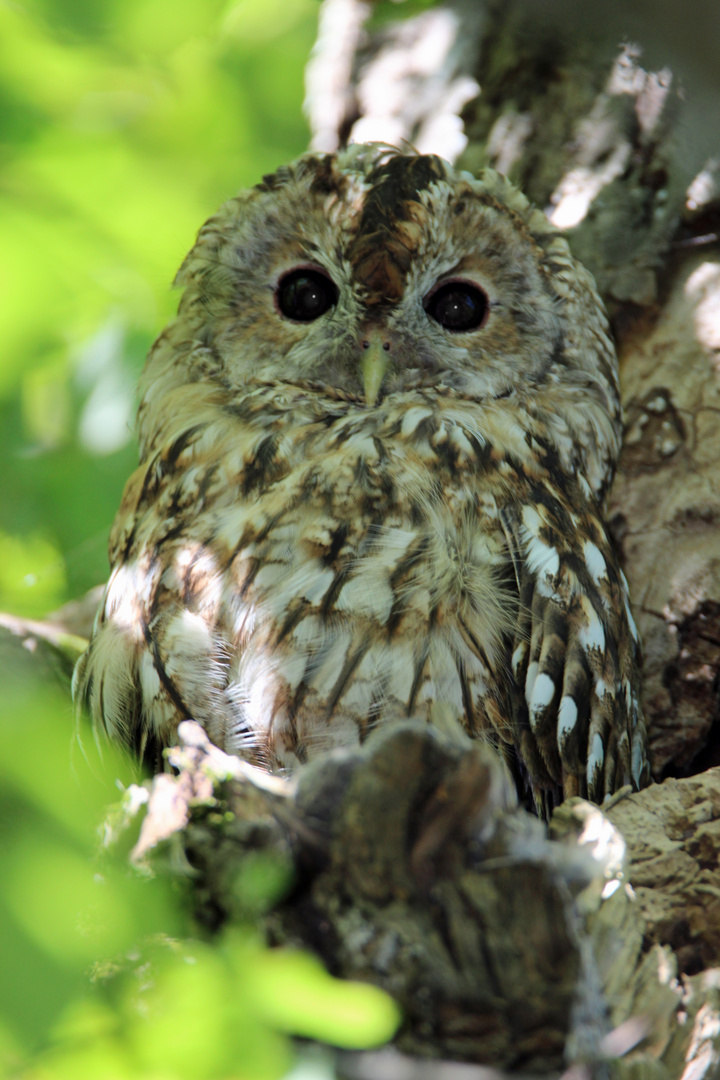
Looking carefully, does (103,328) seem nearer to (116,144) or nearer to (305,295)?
(116,144)

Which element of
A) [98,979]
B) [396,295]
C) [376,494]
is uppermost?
[396,295]

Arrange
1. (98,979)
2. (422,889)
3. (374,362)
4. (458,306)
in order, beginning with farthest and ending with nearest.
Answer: (458,306)
(374,362)
(422,889)
(98,979)

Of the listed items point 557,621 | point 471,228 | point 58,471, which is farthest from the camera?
point 471,228

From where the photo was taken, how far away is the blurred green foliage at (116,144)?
2.41 feet

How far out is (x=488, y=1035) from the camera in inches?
34.7

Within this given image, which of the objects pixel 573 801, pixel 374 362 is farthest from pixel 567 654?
pixel 374 362

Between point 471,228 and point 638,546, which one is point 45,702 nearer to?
point 471,228

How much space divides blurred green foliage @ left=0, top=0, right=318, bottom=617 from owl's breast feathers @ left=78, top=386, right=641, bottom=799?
563 mm

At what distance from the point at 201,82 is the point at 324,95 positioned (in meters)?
1.84

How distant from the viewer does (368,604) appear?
150 centimetres

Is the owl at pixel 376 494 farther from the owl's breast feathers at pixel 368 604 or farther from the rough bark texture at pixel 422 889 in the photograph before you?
the rough bark texture at pixel 422 889

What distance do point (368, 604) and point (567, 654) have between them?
1.24ft

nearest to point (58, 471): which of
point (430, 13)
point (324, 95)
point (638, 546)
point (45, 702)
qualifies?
point (45, 702)

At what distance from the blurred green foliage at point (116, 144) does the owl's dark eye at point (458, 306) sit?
2.81 feet
